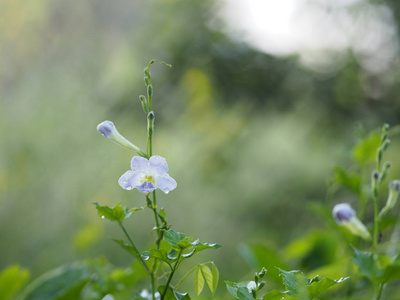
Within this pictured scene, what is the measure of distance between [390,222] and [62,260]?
3.57ft

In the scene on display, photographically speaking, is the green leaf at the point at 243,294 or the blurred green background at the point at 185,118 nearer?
the green leaf at the point at 243,294

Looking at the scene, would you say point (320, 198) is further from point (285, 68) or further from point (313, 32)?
point (313, 32)

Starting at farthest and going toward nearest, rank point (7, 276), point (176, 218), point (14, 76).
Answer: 1. point (14, 76)
2. point (176, 218)
3. point (7, 276)

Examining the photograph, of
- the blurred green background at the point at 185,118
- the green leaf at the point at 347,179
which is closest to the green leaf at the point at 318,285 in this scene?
the green leaf at the point at 347,179

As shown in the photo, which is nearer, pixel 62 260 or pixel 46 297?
pixel 46 297

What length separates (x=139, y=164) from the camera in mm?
361

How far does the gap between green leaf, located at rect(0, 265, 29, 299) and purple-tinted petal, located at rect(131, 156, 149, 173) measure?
0.89ft

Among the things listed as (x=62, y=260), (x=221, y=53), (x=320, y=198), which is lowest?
(x=62, y=260)

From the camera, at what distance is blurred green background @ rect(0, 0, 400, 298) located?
1396 mm

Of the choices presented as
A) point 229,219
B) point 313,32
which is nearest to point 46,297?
point 313,32

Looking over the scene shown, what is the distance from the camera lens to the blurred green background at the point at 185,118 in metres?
1.40

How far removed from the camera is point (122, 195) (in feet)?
5.57

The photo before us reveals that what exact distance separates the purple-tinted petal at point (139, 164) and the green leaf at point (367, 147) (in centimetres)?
34

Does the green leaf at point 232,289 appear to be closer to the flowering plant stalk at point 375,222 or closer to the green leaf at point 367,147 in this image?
the flowering plant stalk at point 375,222
